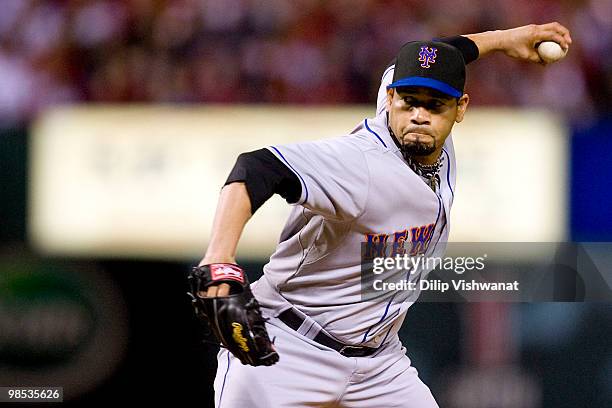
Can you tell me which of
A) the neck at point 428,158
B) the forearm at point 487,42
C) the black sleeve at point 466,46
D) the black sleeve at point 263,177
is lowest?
the black sleeve at point 263,177

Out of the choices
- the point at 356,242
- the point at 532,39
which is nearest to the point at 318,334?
the point at 356,242

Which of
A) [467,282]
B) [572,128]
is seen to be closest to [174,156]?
[467,282]

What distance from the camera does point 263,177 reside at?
2092 millimetres

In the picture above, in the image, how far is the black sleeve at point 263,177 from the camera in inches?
81.0

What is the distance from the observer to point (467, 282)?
3.95 metres

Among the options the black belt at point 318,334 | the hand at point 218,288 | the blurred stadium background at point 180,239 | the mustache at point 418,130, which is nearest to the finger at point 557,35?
the mustache at point 418,130

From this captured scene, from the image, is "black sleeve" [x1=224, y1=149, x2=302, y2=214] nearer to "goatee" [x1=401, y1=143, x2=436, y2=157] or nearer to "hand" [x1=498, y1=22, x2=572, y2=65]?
"goatee" [x1=401, y1=143, x2=436, y2=157]

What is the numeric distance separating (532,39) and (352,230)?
1.03 metres

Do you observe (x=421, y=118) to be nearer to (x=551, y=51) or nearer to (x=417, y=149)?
(x=417, y=149)

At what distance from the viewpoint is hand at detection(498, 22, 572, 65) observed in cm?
305

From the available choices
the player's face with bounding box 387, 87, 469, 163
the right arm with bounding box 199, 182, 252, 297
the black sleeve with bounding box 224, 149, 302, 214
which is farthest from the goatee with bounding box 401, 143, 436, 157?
the right arm with bounding box 199, 182, 252, 297

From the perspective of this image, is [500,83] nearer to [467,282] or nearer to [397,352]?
[467,282]

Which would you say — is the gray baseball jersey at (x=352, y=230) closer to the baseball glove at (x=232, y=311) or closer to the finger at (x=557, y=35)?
the baseball glove at (x=232, y=311)

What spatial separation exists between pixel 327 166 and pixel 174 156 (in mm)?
2009
